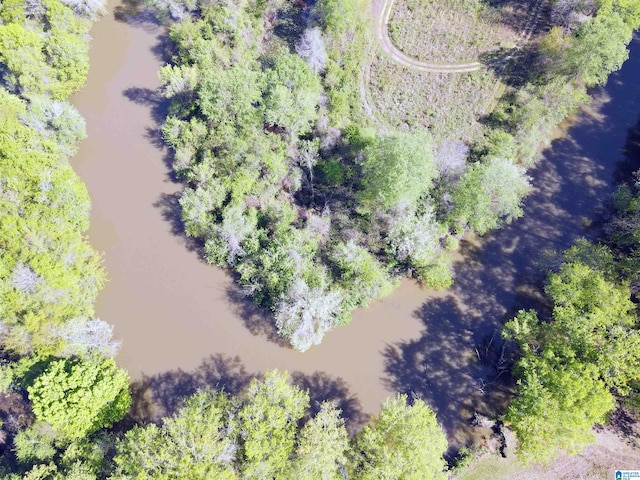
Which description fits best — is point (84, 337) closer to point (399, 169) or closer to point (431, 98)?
point (399, 169)

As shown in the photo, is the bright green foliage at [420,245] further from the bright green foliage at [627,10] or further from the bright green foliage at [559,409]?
the bright green foliage at [627,10]

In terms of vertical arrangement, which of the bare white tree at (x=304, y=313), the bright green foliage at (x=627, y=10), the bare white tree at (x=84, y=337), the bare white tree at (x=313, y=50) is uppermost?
the bright green foliage at (x=627, y=10)

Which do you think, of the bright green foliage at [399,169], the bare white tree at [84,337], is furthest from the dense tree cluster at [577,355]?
the bare white tree at [84,337]

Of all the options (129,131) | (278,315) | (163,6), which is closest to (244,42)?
(163,6)

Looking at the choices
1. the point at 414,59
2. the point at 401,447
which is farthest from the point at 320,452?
the point at 414,59

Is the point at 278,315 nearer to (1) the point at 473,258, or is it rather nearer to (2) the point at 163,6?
(1) the point at 473,258

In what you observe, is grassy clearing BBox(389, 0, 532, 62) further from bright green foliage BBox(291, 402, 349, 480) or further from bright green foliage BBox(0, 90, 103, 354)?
bright green foliage BBox(291, 402, 349, 480)
